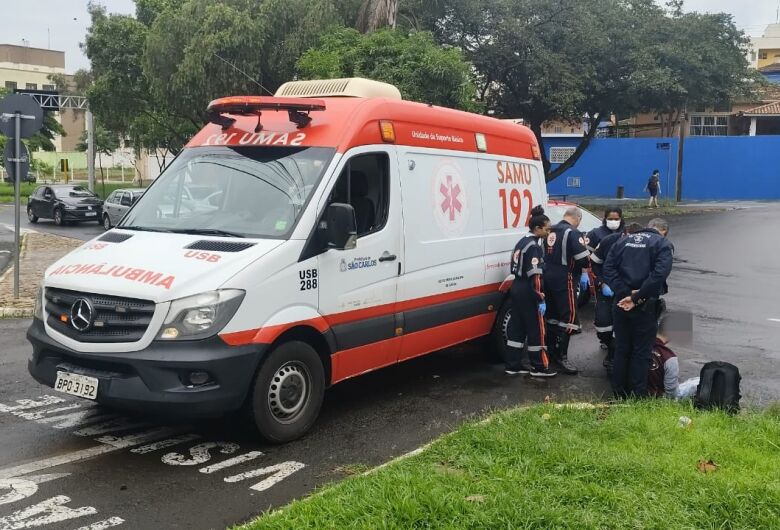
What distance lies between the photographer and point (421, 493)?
406 cm

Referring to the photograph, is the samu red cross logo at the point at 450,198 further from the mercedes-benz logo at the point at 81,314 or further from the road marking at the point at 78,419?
the road marking at the point at 78,419

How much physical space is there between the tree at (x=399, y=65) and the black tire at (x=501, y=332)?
10.4 m

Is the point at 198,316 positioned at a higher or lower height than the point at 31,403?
higher

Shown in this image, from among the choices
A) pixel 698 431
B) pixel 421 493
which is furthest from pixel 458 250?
pixel 421 493

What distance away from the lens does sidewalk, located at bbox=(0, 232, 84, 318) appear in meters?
10.7

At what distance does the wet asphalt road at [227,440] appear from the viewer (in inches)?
175

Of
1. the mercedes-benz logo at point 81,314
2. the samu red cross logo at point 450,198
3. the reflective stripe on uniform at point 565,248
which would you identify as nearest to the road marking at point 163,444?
the mercedes-benz logo at point 81,314

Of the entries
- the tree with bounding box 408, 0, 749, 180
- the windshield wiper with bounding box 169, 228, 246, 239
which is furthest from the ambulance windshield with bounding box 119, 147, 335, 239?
the tree with bounding box 408, 0, 749, 180

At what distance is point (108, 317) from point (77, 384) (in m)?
0.53

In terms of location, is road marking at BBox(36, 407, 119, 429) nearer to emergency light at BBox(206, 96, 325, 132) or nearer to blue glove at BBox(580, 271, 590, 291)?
emergency light at BBox(206, 96, 325, 132)

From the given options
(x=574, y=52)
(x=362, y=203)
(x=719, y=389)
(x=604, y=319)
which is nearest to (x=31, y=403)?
(x=362, y=203)

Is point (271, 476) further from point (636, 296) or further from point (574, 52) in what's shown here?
point (574, 52)

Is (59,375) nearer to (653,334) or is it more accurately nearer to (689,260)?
(653,334)

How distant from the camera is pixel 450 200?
699cm
